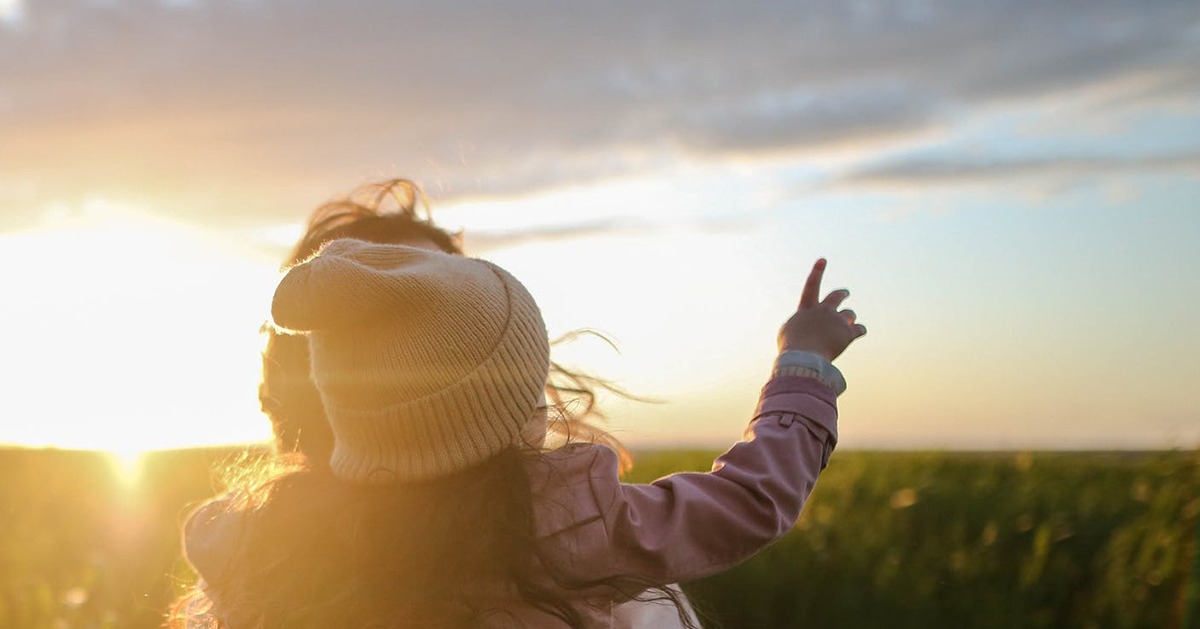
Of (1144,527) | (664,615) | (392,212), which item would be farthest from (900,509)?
(392,212)

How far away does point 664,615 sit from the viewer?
2.34 metres

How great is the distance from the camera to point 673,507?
6.83ft

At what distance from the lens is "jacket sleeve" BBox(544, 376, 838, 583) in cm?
203

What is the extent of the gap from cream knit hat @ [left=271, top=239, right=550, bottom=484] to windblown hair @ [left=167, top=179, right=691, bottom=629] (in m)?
0.07

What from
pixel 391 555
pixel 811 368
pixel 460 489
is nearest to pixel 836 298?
pixel 811 368

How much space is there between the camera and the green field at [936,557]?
379 centimetres

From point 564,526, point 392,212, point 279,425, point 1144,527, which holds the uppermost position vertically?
point 392,212

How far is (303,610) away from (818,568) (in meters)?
2.50

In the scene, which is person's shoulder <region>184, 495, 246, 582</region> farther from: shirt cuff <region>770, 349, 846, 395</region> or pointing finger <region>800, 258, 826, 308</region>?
pointing finger <region>800, 258, 826, 308</region>

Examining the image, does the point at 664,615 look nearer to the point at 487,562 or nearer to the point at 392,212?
the point at 487,562

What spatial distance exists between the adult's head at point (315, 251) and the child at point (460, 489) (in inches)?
11.8

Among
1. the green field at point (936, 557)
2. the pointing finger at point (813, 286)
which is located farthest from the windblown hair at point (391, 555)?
the green field at point (936, 557)

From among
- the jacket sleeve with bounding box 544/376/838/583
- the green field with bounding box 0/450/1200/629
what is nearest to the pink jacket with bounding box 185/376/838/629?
the jacket sleeve with bounding box 544/376/838/583

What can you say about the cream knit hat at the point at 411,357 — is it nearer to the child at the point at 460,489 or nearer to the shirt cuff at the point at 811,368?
the child at the point at 460,489
